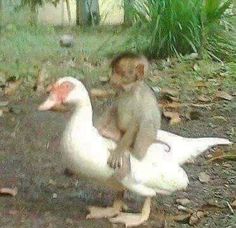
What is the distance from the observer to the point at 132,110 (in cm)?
325

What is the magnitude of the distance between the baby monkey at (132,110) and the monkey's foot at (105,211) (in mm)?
290

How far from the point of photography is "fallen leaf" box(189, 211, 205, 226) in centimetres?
348

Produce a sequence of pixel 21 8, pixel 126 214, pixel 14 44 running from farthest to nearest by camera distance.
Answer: pixel 21 8 < pixel 14 44 < pixel 126 214

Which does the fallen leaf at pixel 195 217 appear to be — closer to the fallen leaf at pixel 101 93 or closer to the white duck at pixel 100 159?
the white duck at pixel 100 159

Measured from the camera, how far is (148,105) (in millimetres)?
3262

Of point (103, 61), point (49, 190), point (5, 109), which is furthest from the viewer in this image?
point (103, 61)

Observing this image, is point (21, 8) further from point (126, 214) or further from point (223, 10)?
point (126, 214)

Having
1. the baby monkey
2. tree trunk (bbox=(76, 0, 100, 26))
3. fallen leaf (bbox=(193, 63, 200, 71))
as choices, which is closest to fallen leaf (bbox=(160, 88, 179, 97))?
fallen leaf (bbox=(193, 63, 200, 71))

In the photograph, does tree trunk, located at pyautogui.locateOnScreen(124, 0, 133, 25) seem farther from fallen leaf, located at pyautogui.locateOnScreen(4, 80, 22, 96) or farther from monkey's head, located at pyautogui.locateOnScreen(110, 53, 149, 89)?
monkey's head, located at pyautogui.locateOnScreen(110, 53, 149, 89)

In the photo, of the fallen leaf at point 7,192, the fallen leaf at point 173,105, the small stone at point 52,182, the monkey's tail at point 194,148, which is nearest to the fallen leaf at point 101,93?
the fallen leaf at point 173,105

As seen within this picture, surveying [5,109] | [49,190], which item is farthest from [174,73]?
[49,190]

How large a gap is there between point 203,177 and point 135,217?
2.23 feet

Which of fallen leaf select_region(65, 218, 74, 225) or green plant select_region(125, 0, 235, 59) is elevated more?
fallen leaf select_region(65, 218, 74, 225)

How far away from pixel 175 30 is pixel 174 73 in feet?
1.83
